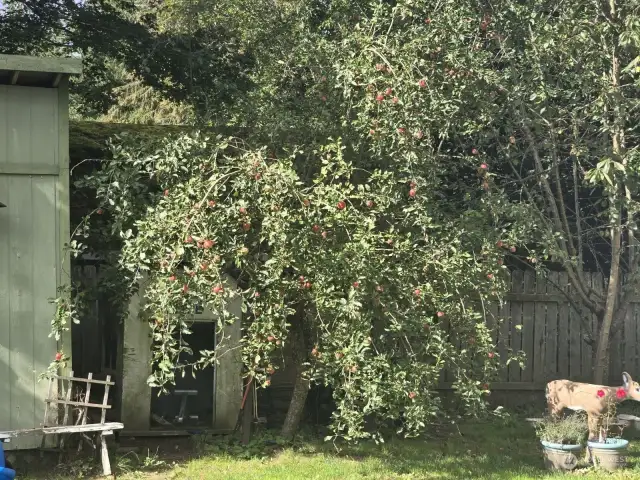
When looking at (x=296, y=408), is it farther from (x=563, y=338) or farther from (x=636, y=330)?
(x=636, y=330)

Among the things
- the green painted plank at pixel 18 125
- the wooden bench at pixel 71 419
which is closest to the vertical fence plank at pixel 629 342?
the wooden bench at pixel 71 419

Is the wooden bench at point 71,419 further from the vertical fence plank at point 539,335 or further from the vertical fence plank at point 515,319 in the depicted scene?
the vertical fence plank at point 539,335

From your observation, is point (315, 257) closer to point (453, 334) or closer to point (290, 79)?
point (453, 334)

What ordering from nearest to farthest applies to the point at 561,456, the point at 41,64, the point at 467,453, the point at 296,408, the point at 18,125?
1. the point at 41,64
2. the point at 18,125
3. the point at 561,456
4. the point at 467,453
5. the point at 296,408

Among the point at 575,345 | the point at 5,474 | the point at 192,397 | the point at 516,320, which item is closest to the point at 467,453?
the point at 516,320

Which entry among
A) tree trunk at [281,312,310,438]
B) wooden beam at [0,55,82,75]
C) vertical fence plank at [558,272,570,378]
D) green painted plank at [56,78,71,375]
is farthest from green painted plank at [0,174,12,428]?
vertical fence plank at [558,272,570,378]

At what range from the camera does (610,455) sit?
6391mm

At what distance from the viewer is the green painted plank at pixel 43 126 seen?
20.4 feet

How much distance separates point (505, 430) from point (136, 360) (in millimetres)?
4075

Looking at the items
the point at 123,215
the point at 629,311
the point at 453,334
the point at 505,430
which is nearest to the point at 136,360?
the point at 123,215

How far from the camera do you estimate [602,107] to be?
6.80m

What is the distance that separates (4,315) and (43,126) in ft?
5.36

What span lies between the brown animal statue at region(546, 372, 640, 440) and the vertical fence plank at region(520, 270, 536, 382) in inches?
86.8

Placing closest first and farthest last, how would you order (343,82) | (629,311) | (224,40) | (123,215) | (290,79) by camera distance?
1. (123,215)
2. (343,82)
3. (290,79)
4. (629,311)
5. (224,40)
